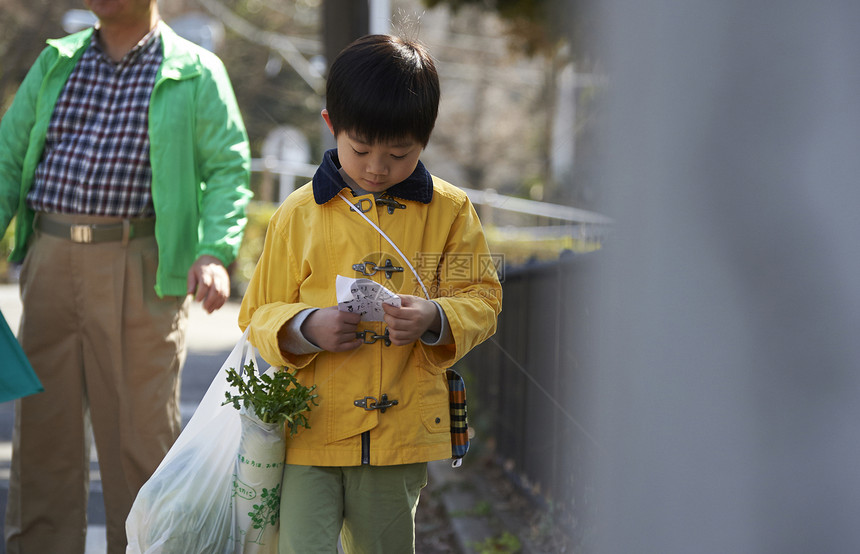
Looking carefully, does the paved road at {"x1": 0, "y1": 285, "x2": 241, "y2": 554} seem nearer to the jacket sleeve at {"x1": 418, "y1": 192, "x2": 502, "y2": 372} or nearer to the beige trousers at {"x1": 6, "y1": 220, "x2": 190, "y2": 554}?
the beige trousers at {"x1": 6, "y1": 220, "x2": 190, "y2": 554}

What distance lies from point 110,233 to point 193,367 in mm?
4748

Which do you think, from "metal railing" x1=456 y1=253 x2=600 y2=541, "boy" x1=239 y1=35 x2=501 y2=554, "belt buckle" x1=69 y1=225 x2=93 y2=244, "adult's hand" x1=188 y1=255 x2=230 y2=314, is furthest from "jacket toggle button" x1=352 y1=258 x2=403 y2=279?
"belt buckle" x1=69 y1=225 x2=93 y2=244

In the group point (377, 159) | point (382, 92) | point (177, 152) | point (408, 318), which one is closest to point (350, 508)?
point (408, 318)

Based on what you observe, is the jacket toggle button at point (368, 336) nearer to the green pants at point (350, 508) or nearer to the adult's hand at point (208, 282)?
the green pants at point (350, 508)

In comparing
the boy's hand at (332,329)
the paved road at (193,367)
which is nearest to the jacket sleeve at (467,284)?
the boy's hand at (332,329)

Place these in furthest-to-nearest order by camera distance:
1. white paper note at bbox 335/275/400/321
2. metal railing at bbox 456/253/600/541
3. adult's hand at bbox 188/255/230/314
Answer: adult's hand at bbox 188/255/230/314
metal railing at bbox 456/253/600/541
white paper note at bbox 335/275/400/321

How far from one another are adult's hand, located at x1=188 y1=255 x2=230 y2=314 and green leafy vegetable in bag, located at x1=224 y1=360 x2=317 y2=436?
836mm

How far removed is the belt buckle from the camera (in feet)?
10.4

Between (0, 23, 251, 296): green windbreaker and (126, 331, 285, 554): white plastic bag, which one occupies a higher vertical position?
Answer: (0, 23, 251, 296): green windbreaker

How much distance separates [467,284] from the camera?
2.38 meters

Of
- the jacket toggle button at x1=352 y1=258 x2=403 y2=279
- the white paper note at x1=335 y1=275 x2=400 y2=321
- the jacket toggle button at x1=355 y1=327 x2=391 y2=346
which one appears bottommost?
the jacket toggle button at x1=355 y1=327 x2=391 y2=346

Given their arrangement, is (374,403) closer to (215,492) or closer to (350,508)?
(350,508)

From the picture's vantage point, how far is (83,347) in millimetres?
3273

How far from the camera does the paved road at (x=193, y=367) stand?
15.1 ft
